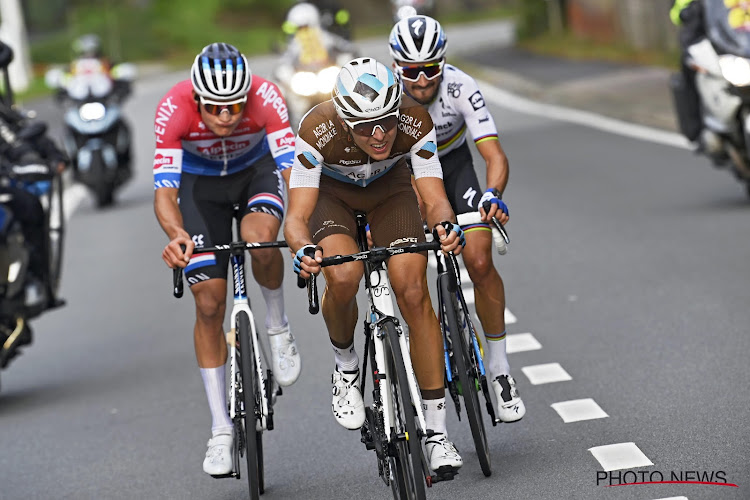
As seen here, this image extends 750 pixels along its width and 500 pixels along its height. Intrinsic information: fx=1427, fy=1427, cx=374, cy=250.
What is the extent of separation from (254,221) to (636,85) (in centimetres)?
1885

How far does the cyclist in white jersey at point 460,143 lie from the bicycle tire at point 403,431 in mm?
1207

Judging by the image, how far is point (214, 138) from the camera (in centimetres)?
753

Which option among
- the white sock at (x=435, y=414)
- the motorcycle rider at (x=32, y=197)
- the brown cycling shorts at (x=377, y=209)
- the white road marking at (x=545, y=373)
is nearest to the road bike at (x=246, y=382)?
the brown cycling shorts at (x=377, y=209)

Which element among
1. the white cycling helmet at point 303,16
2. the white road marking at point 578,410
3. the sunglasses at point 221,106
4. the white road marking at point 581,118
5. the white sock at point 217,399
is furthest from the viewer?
the white cycling helmet at point 303,16

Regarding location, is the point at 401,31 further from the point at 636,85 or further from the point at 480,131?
the point at 636,85

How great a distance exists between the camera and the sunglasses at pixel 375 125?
20.3ft

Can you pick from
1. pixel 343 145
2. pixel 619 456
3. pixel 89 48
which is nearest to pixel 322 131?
pixel 343 145

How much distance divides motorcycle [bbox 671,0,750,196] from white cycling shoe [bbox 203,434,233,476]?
6667 millimetres

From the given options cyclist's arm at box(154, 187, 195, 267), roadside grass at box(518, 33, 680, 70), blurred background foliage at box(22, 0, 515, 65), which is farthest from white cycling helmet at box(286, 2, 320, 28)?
blurred background foliage at box(22, 0, 515, 65)

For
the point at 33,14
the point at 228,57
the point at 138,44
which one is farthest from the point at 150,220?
the point at 138,44

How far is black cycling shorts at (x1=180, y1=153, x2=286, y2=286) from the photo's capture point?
24.7 feet

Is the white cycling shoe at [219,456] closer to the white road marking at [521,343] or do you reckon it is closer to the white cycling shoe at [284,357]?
the white cycling shoe at [284,357]

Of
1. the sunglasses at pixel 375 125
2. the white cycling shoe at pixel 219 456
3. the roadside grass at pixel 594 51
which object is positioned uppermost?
the sunglasses at pixel 375 125

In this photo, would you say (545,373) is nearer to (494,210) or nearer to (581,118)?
(494,210)
